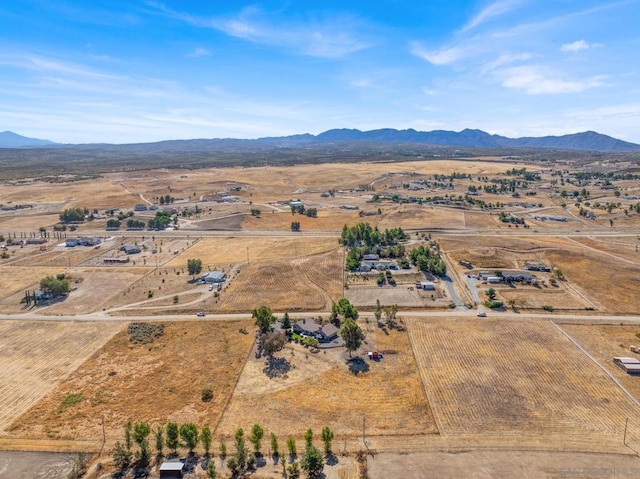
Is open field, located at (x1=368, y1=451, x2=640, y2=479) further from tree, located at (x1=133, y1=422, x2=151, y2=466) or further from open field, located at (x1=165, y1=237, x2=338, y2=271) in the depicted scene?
open field, located at (x1=165, y1=237, x2=338, y2=271)

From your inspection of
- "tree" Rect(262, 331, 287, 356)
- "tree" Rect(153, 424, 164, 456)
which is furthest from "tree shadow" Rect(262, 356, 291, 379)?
"tree" Rect(153, 424, 164, 456)

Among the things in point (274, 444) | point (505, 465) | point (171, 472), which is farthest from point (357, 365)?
point (171, 472)

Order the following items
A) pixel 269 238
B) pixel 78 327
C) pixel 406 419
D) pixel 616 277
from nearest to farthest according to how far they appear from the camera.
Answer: pixel 406 419, pixel 78 327, pixel 616 277, pixel 269 238

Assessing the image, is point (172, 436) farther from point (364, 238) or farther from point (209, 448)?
point (364, 238)

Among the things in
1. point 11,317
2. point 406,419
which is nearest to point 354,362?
point 406,419

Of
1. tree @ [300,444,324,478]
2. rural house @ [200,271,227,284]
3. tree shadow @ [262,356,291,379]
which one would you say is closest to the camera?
tree @ [300,444,324,478]

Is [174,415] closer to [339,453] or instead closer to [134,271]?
[339,453]
